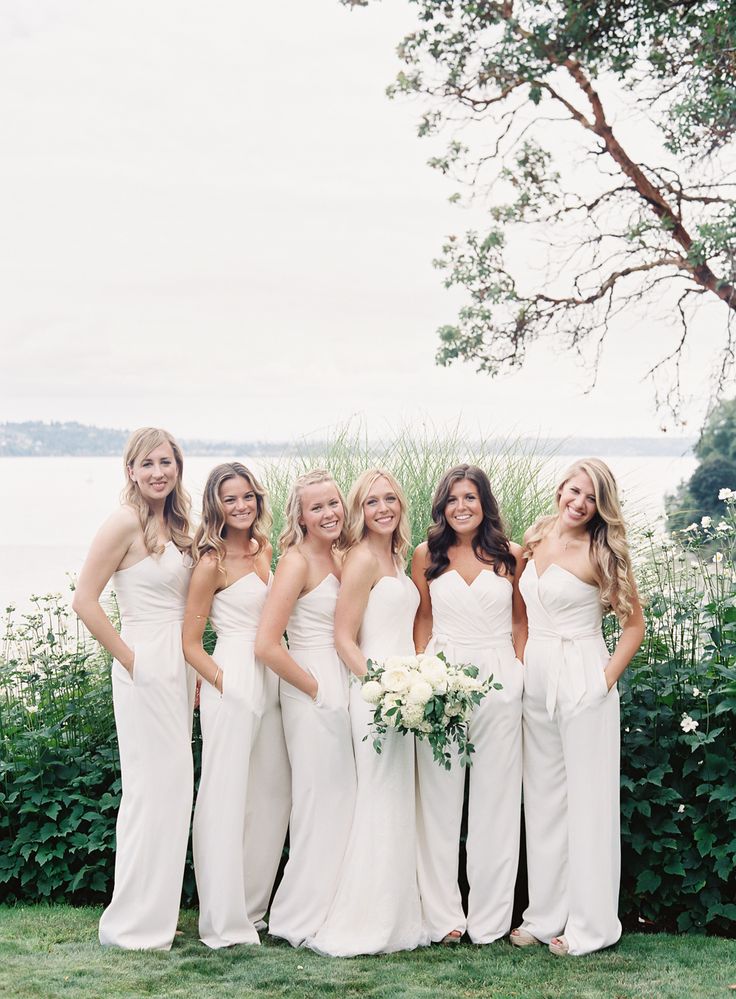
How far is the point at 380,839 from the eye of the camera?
193 inches

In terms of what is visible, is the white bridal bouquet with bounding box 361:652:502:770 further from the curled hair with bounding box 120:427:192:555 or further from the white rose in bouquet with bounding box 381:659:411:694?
the curled hair with bounding box 120:427:192:555

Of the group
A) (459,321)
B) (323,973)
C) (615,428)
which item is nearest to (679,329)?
(615,428)

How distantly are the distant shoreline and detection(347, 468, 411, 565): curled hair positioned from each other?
242 cm

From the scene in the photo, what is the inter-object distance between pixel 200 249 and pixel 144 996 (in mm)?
16821

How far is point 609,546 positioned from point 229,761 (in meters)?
1.96

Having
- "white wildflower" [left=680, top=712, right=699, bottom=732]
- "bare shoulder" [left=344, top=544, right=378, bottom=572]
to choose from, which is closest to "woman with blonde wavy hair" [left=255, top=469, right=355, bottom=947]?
"bare shoulder" [left=344, top=544, right=378, bottom=572]

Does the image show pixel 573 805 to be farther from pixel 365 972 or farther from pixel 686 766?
pixel 365 972

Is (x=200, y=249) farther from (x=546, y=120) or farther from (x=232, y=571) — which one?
(x=232, y=571)

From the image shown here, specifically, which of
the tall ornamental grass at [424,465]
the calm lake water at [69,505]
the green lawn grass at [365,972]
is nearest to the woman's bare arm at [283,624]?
the calm lake water at [69,505]

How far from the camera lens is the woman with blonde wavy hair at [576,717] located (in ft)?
16.1

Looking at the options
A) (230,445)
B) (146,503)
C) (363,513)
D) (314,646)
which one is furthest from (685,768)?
(230,445)

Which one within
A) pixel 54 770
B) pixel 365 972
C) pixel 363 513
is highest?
pixel 363 513

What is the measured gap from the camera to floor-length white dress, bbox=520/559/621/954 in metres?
4.91

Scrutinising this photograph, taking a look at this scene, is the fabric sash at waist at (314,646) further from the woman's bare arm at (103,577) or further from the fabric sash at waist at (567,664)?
the fabric sash at waist at (567,664)
